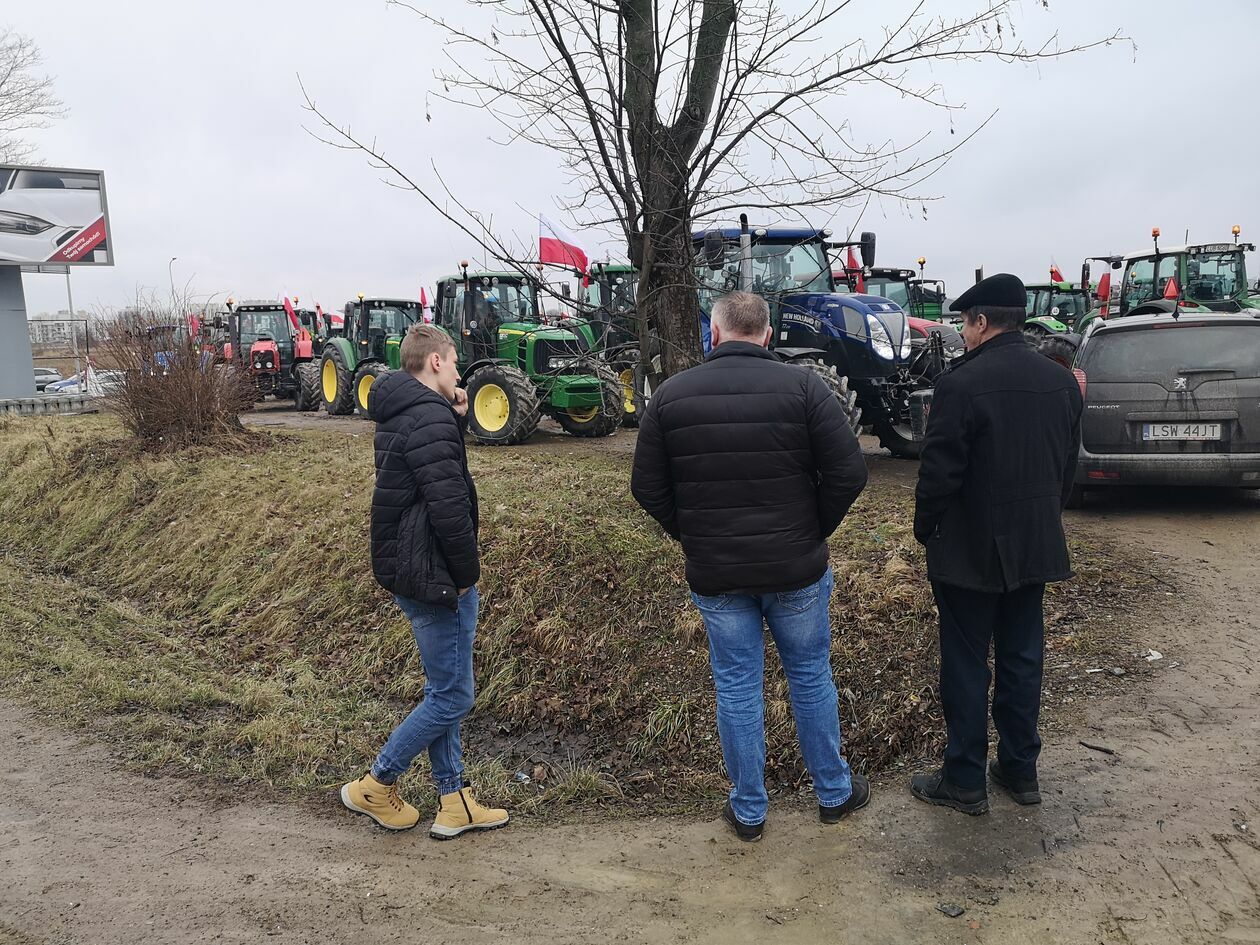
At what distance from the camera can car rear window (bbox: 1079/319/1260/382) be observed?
7.19 m

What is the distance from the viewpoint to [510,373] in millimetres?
13086

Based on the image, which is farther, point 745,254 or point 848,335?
point 848,335

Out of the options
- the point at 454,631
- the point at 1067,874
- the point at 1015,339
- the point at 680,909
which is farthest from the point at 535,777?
the point at 1015,339

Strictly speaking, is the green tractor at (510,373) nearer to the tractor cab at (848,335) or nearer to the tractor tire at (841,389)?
the tractor cab at (848,335)

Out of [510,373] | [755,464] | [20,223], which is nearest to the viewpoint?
[755,464]

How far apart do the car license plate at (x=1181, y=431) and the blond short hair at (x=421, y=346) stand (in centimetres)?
600

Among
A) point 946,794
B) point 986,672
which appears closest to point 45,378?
point 946,794

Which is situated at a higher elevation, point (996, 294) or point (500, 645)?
point (996, 294)

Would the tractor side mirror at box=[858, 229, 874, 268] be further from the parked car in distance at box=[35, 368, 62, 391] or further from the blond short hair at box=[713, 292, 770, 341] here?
the parked car in distance at box=[35, 368, 62, 391]

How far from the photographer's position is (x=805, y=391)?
324cm

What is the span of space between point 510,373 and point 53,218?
18.1 meters

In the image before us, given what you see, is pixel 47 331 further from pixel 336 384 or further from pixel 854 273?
pixel 854 273

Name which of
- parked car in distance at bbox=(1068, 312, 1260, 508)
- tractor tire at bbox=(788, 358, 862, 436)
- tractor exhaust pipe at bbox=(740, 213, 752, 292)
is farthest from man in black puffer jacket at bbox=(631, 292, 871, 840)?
tractor tire at bbox=(788, 358, 862, 436)

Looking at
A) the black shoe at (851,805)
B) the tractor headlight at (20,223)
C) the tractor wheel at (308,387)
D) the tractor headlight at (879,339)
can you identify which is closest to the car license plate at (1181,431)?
the tractor headlight at (879,339)
